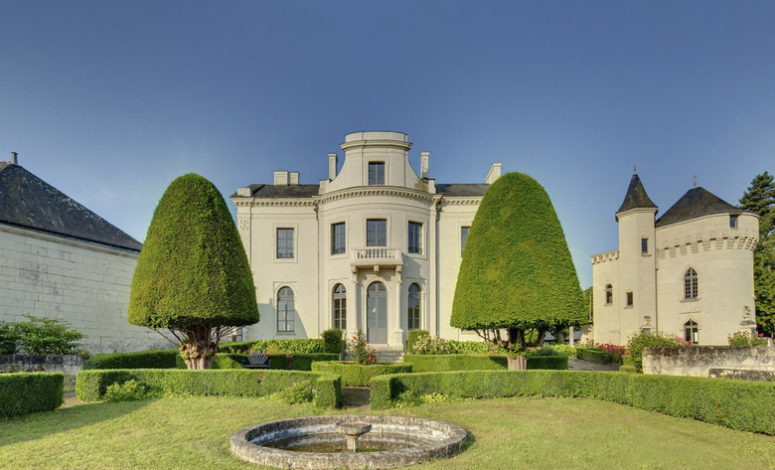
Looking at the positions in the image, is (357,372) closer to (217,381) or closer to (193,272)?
(217,381)

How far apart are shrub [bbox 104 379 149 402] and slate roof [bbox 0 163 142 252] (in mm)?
8446

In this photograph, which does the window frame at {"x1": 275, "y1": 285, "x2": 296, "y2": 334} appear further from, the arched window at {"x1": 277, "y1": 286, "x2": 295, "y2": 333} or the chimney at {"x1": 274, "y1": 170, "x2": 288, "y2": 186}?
the chimney at {"x1": 274, "y1": 170, "x2": 288, "y2": 186}

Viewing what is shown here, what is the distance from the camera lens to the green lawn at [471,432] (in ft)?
26.7

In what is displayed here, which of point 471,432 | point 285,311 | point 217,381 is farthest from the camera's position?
point 285,311

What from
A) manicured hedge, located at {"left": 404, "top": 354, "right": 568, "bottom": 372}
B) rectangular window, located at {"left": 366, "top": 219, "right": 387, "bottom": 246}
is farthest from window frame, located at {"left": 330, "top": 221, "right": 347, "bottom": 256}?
manicured hedge, located at {"left": 404, "top": 354, "right": 568, "bottom": 372}

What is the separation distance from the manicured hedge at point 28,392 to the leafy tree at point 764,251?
3757 cm

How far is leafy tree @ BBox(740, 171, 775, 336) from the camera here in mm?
32719

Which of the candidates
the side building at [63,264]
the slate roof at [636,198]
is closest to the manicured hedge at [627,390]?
the side building at [63,264]

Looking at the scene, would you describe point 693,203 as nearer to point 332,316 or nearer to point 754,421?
point 332,316

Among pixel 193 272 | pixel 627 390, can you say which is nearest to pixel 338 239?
pixel 193 272

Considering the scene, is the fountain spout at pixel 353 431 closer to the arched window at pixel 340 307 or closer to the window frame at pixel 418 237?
the arched window at pixel 340 307

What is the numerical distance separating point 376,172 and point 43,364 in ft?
60.4

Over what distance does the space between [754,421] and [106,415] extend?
13512 mm

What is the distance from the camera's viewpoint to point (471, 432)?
10359 mm
